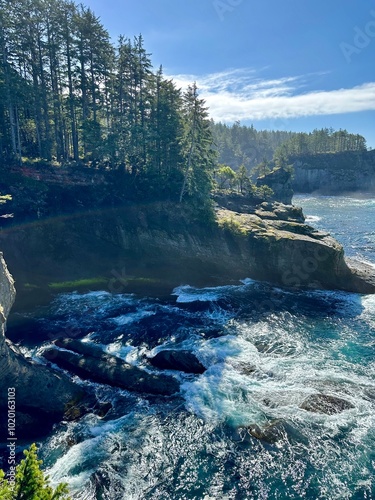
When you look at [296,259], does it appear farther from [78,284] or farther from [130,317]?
[78,284]

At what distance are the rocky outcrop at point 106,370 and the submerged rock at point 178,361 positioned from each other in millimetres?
1134

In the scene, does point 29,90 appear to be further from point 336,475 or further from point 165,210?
point 336,475

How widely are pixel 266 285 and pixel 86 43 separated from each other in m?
44.9

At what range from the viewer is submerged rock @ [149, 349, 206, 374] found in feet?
73.3

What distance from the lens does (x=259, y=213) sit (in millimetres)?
51438

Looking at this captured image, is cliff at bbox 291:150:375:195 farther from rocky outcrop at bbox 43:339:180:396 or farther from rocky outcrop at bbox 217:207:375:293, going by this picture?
rocky outcrop at bbox 43:339:180:396

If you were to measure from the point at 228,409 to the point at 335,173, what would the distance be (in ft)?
514

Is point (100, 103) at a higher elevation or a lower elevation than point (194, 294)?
higher

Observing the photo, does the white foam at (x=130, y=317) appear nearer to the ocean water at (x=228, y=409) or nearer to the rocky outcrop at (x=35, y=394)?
the ocean water at (x=228, y=409)

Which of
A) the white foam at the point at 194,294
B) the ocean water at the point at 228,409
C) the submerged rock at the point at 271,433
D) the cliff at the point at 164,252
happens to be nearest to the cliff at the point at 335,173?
the cliff at the point at 164,252

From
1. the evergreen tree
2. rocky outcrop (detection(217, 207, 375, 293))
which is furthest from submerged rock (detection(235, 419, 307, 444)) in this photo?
the evergreen tree

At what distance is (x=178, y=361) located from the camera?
22.6 m

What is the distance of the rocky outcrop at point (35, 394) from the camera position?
1775cm

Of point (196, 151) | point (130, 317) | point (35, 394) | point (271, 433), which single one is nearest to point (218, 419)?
point (271, 433)
